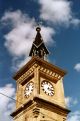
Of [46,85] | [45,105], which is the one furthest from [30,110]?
[46,85]

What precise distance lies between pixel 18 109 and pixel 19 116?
0.78 meters

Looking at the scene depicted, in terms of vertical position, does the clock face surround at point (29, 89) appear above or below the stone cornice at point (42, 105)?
above

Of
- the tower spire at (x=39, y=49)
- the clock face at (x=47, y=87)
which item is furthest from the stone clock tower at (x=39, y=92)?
the tower spire at (x=39, y=49)

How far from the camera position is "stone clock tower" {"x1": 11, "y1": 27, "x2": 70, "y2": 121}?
34.2m

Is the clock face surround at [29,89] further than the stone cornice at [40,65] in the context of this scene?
No

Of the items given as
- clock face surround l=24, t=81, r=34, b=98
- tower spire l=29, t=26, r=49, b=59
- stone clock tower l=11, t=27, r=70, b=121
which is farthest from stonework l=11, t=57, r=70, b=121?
tower spire l=29, t=26, r=49, b=59

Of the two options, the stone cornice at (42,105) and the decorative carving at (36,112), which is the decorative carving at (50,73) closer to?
the stone cornice at (42,105)

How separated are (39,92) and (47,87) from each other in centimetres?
167

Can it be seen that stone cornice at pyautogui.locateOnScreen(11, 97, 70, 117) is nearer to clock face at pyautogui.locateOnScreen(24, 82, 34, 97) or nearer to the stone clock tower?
the stone clock tower

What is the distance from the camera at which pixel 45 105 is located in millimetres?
34625

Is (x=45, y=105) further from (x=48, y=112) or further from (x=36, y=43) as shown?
(x=36, y=43)

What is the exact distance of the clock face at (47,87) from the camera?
36312mm

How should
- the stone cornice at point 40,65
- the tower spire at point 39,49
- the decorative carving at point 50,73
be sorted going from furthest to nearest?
the tower spire at point 39,49, the decorative carving at point 50,73, the stone cornice at point 40,65

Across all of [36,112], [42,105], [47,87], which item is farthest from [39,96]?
[47,87]
